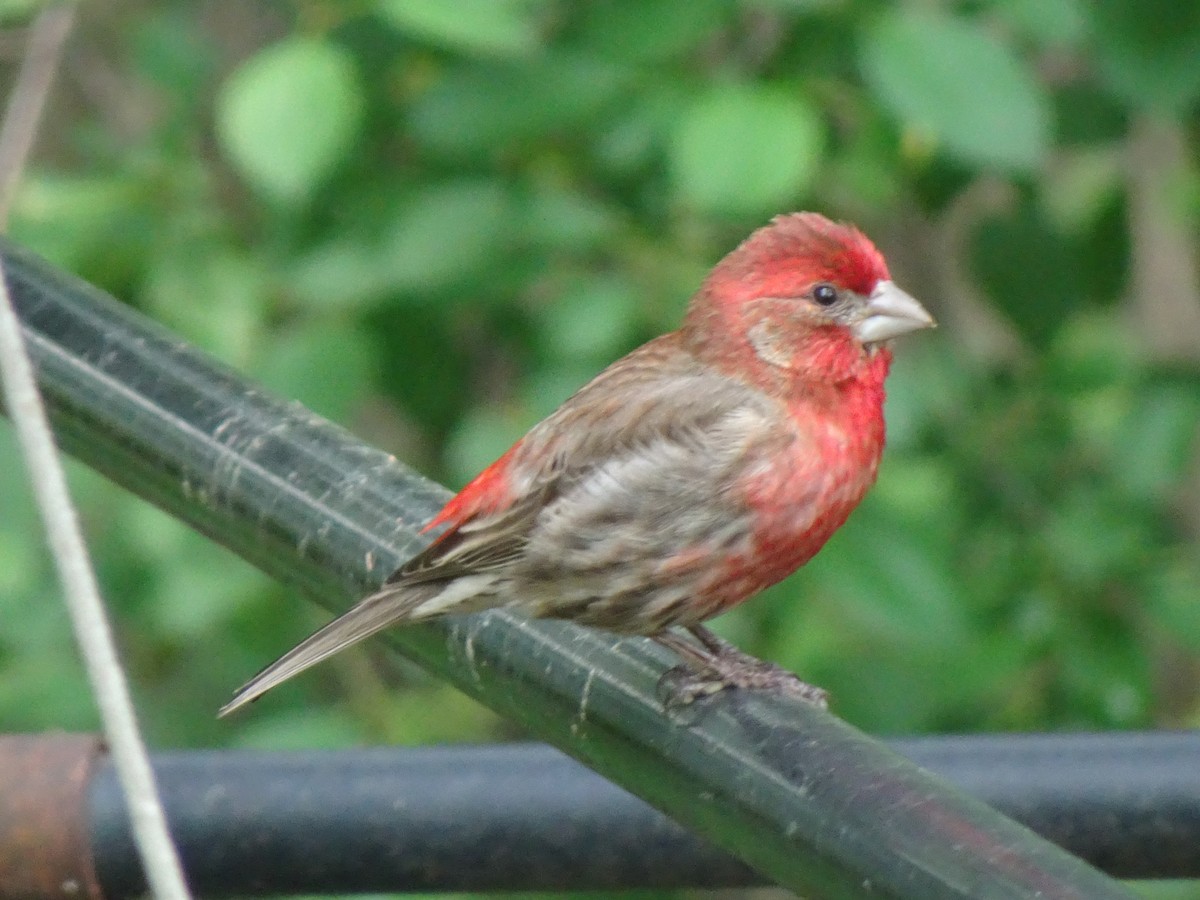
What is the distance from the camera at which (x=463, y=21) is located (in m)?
3.22

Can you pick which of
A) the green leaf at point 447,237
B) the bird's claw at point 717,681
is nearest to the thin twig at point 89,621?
the bird's claw at point 717,681

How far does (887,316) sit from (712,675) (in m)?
0.91

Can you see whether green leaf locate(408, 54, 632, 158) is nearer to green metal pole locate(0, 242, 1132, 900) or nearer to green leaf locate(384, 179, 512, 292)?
green leaf locate(384, 179, 512, 292)

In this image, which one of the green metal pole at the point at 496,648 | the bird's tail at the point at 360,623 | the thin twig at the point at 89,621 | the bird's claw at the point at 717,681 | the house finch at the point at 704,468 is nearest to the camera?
the thin twig at the point at 89,621

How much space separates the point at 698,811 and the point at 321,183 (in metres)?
2.13

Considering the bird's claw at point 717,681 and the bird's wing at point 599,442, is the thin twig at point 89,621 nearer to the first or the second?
the bird's claw at point 717,681

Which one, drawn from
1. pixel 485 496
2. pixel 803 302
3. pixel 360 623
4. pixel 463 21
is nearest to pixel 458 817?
pixel 360 623

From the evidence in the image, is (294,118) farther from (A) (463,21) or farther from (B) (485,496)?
(B) (485,496)

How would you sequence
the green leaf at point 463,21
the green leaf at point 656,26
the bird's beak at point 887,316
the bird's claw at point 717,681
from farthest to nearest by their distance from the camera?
the green leaf at point 656,26
the green leaf at point 463,21
the bird's beak at point 887,316
the bird's claw at point 717,681

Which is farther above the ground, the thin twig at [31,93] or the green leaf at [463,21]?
the green leaf at [463,21]

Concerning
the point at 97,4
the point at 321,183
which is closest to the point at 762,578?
the point at 321,183

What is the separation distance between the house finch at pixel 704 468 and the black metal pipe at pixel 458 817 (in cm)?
42

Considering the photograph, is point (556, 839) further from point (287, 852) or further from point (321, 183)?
point (321, 183)

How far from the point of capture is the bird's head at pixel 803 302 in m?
3.07
